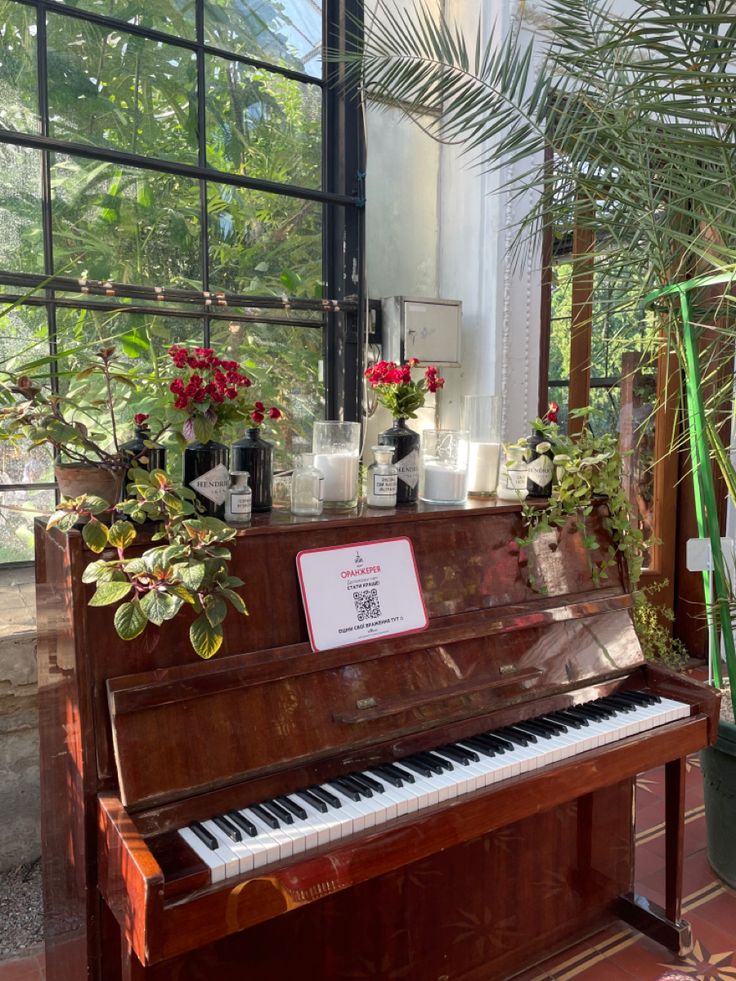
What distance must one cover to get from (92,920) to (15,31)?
2501 millimetres

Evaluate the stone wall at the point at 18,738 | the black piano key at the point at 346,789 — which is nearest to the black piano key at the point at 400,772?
the black piano key at the point at 346,789

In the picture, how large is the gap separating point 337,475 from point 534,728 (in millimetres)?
765

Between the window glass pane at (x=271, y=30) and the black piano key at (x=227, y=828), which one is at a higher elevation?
the window glass pane at (x=271, y=30)

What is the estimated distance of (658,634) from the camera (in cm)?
420

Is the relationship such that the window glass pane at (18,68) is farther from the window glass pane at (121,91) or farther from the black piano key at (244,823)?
the black piano key at (244,823)

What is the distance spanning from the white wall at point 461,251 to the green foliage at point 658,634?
143 cm

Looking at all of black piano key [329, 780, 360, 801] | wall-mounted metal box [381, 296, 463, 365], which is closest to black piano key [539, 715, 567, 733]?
black piano key [329, 780, 360, 801]

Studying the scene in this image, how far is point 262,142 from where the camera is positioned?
2934mm

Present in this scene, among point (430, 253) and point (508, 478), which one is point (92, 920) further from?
point (430, 253)

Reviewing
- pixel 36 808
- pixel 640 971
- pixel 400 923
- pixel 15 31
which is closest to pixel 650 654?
pixel 640 971

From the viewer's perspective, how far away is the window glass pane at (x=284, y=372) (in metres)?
2.93

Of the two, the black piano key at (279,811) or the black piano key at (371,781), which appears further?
the black piano key at (371,781)

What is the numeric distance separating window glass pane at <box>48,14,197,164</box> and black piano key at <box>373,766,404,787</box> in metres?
2.19

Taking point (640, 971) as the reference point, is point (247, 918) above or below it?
above
